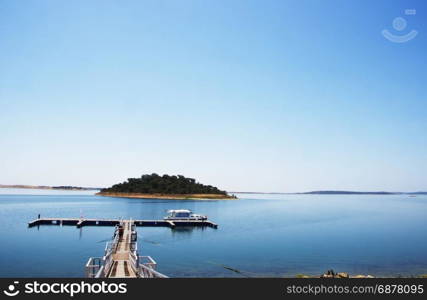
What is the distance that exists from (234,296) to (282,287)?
143cm

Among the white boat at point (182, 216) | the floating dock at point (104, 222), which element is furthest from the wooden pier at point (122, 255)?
the white boat at point (182, 216)

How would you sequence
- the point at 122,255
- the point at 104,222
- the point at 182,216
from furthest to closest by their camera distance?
the point at 182,216 → the point at 104,222 → the point at 122,255

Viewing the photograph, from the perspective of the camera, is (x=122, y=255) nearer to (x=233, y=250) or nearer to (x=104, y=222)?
(x=233, y=250)

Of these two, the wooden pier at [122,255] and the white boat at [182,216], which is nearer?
the wooden pier at [122,255]

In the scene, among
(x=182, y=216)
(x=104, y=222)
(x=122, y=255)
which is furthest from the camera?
(x=182, y=216)

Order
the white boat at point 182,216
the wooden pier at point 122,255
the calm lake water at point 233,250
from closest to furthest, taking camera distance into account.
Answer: the wooden pier at point 122,255 < the calm lake water at point 233,250 < the white boat at point 182,216

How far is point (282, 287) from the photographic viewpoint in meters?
9.59

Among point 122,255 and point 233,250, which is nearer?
point 122,255

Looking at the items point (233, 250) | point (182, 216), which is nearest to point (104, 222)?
point (182, 216)

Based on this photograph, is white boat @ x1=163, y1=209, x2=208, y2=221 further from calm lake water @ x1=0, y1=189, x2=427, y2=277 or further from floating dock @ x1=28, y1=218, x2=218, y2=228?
calm lake water @ x1=0, y1=189, x2=427, y2=277

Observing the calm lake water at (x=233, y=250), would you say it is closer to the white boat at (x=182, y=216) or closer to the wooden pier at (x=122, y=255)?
the wooden pier at (x=122, y=255)

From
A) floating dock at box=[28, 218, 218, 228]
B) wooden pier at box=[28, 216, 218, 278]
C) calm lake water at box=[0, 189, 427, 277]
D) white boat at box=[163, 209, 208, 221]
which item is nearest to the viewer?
wooden pier at box=[28, 216, 218, 278]

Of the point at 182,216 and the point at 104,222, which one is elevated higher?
the point at 182,216

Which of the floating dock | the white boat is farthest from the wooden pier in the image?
the white boat
